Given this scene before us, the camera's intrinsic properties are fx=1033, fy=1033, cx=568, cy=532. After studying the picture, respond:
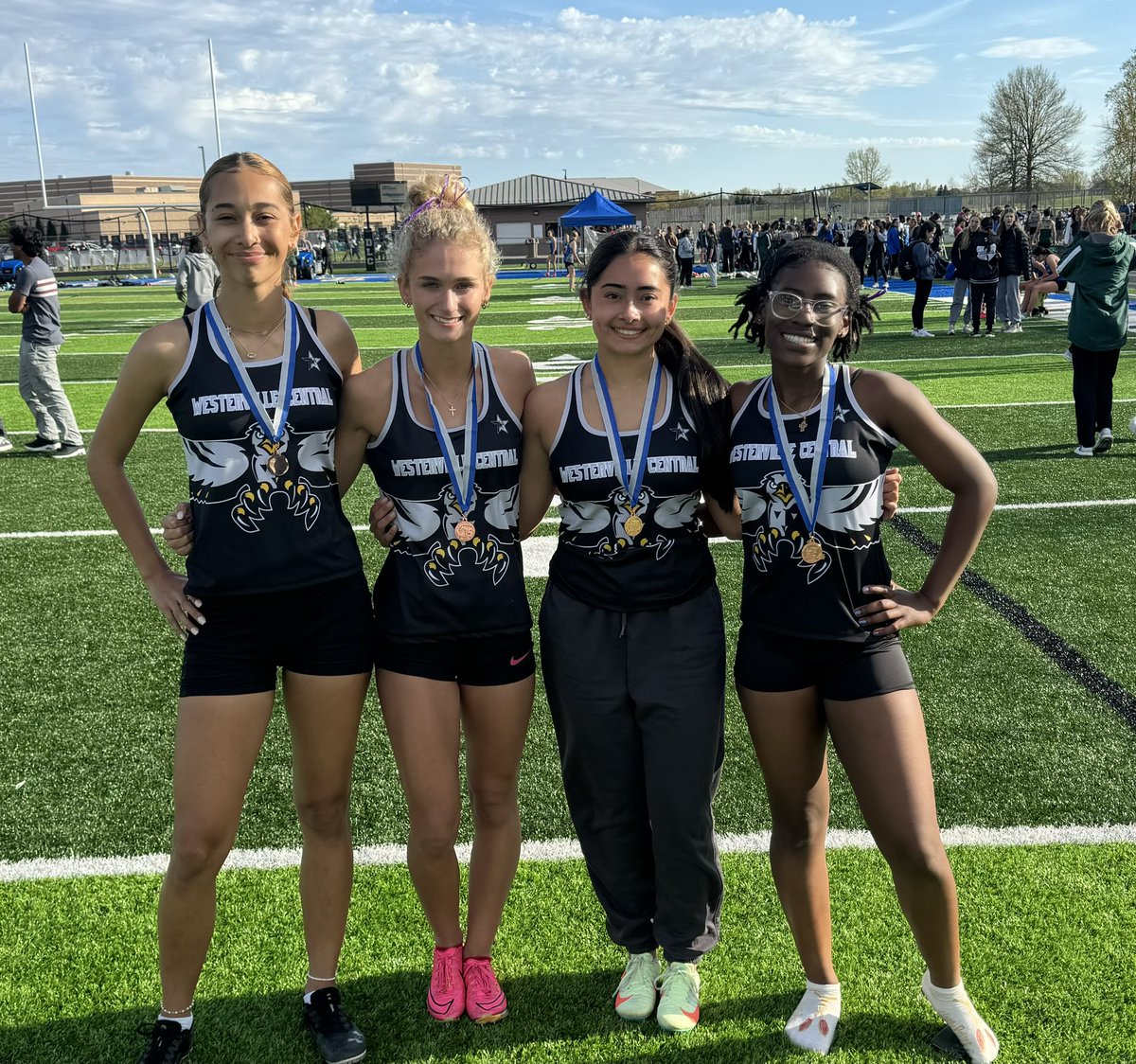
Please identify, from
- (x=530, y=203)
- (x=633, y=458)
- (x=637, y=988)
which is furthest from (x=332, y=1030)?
(x=530, y=203)

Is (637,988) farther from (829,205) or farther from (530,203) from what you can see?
(530,203)

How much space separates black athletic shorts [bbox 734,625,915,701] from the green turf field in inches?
35.1

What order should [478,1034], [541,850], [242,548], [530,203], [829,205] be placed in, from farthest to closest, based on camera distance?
[530,203], [829,205], [541,850], [478,1034], [242,548]

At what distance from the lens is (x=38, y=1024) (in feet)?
8.54

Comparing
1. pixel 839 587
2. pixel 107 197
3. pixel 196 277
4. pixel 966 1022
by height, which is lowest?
pixel 966 1022

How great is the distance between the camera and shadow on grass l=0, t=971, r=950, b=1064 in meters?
2.50

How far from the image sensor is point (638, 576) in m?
2.46

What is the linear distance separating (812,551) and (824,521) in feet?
0.24

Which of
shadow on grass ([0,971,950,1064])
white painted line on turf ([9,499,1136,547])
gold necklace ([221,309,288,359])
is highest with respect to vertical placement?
gold necklace ([221,309,288,359])

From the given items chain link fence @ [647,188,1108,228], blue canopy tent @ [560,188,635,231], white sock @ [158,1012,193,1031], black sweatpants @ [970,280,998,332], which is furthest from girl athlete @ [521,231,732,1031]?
chain link fence @ [647,188,1108,228]

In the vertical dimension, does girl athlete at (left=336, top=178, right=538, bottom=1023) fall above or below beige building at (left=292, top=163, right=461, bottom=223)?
below

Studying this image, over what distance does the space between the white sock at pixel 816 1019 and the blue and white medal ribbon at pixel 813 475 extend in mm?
1090

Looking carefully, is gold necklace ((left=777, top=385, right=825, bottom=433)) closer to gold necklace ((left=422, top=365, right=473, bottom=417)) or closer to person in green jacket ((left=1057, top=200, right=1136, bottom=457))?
gold necklace ((left=422, top=365, right=473, bottom=417))

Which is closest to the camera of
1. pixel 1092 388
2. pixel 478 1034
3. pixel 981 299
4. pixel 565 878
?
pixel 478 1034
